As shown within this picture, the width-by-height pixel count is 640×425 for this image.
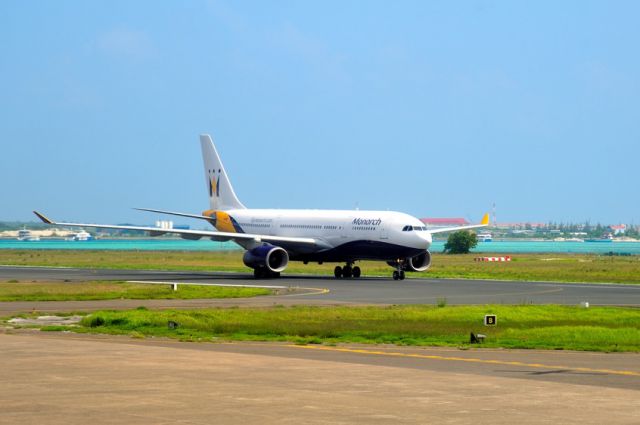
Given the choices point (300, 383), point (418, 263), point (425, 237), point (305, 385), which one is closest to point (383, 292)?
point (425, 237)

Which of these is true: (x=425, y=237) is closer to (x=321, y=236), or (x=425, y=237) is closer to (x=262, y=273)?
(x=321, y=236)

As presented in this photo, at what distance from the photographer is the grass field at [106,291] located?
5500cm

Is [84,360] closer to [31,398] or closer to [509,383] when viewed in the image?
[31,398]

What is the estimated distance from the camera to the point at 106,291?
59.6 metres

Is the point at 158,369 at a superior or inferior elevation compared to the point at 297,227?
inferior

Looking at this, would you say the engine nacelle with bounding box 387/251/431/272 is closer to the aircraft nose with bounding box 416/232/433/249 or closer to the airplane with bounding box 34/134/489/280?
the airplane with bounding box 34/134/489/280

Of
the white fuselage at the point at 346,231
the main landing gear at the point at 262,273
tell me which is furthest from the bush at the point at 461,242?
the main landing gear at the point at 262,273

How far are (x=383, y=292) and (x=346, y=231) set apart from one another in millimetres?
16294

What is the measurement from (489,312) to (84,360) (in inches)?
879

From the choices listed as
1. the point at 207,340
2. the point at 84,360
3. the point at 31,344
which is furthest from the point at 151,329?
the point at 84,360

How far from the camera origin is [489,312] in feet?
149

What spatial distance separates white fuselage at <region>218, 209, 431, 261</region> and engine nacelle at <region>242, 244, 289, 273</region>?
3.24m

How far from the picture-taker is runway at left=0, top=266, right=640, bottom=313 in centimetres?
5181

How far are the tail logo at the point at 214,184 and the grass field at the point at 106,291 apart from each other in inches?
1070
